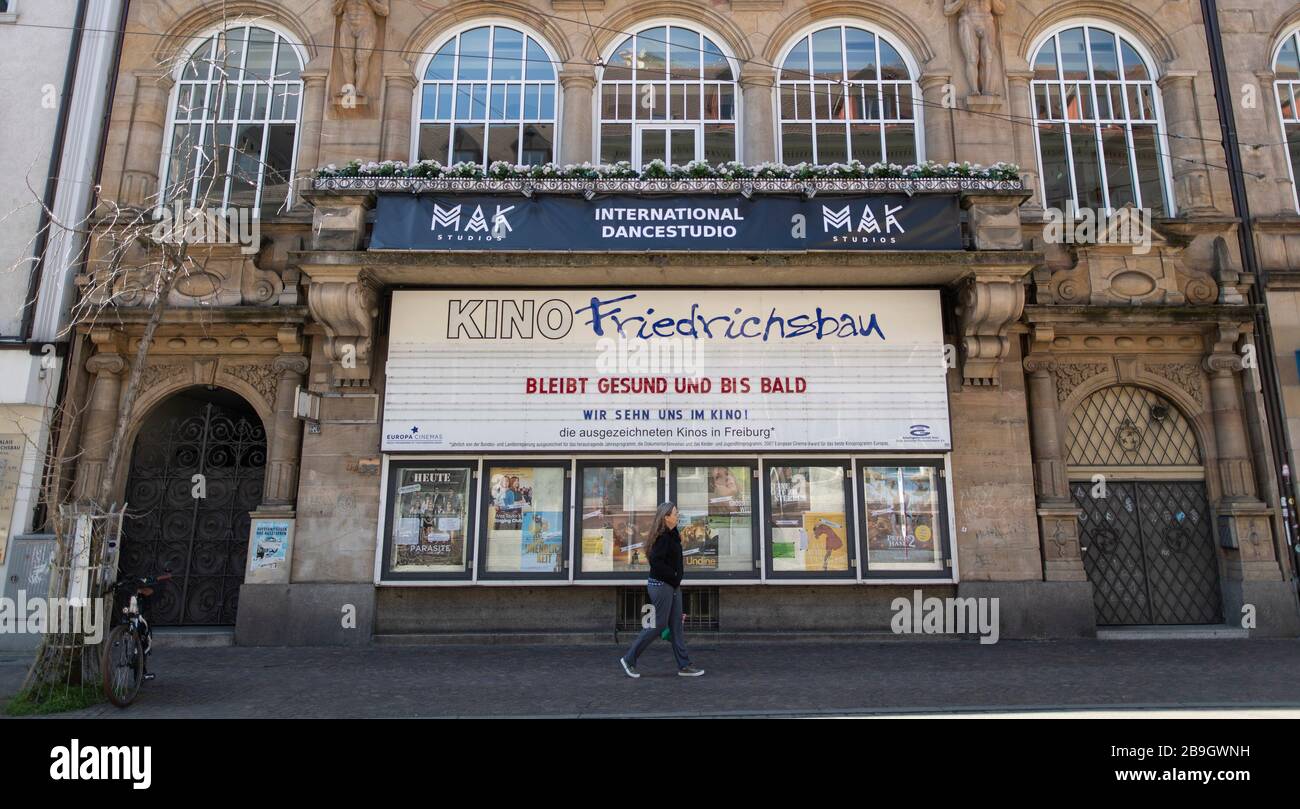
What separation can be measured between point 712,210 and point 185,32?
10.3 metres

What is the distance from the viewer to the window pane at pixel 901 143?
13.2 meters

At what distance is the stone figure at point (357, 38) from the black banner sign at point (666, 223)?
2987 mm

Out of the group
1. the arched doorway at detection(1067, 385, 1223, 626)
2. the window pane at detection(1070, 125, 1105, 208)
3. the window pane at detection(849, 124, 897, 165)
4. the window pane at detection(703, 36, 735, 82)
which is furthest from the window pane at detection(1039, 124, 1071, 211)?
the window pane at detection(703, 36, 735, 82)

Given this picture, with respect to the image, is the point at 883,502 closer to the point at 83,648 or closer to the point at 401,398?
the point at 401,398

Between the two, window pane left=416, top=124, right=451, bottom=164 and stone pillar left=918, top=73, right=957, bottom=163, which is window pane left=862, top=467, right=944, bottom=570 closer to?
stone pillar left=918, top=73, right=957, bottom=163

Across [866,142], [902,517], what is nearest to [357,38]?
[866,142]

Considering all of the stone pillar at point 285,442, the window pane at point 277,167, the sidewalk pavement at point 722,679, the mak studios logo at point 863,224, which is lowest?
the sidewalk pavement at point 722,679

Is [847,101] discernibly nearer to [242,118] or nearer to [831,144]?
[831,144]

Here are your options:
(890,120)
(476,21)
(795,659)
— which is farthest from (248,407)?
(890,120)

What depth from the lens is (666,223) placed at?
11.4 metres

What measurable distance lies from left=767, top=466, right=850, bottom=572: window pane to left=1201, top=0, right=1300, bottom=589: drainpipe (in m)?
7.04

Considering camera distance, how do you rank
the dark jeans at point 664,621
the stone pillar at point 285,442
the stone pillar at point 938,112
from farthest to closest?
→ the stone pillar at point 938,112
the stone pillar at point 285,442
the dark jeans at point 664,621

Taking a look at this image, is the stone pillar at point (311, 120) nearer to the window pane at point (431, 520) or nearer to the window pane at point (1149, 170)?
the window pane at point (431, 520)

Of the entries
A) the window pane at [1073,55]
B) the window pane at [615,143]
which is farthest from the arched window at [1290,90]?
the window pane at [615,143]
